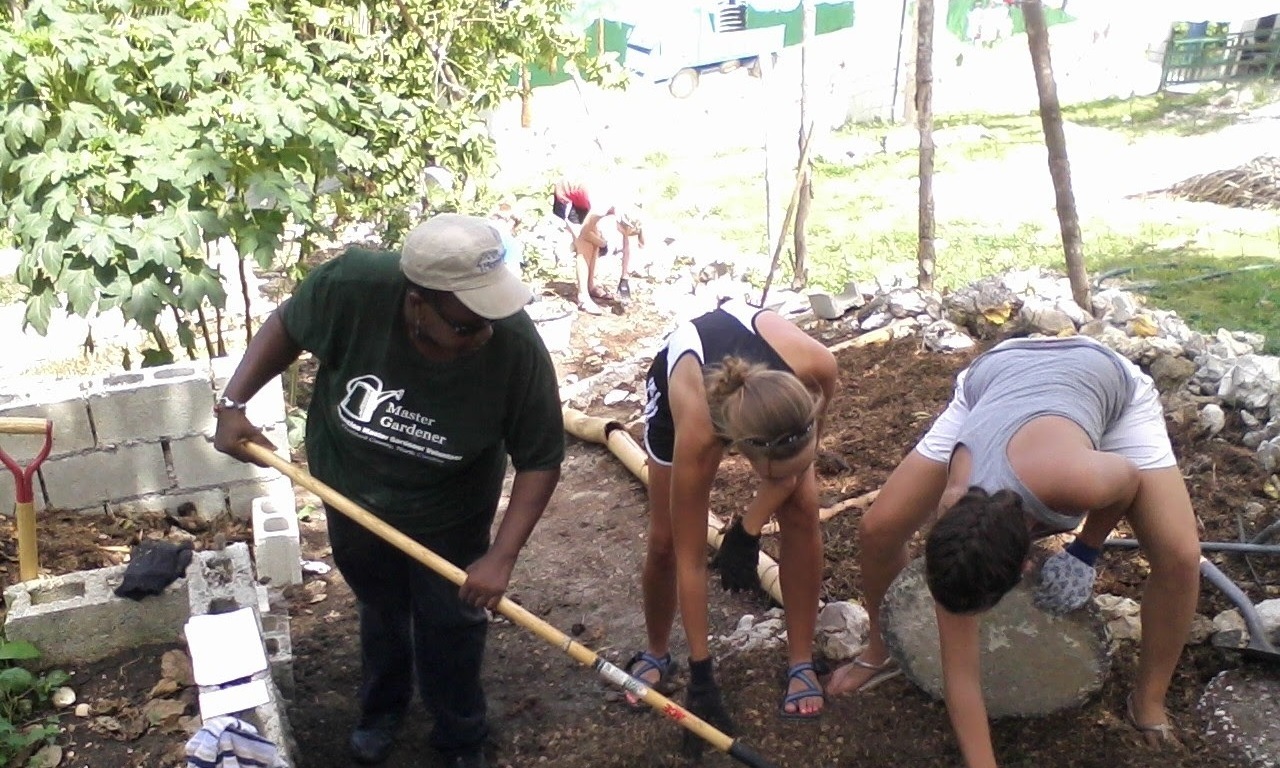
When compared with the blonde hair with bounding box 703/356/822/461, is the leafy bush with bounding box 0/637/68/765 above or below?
below

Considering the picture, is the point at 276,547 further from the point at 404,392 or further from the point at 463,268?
the point at 463,268

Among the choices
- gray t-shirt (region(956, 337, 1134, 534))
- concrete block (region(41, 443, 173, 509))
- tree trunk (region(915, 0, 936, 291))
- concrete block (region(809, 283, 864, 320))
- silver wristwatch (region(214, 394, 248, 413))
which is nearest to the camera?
gray t-shirt (region(956, 337, 1134, 534))

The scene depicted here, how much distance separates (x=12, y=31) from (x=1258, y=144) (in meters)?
13.9

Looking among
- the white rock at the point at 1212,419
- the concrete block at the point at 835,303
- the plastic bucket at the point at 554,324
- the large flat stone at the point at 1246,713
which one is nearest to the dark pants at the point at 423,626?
the large flat stone at the point at 1246,713

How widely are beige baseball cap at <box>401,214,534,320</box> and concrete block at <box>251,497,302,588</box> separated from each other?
220 cm

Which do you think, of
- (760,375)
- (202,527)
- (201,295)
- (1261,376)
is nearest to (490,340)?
(760,375)

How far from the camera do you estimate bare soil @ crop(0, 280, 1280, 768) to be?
3197 millimetres

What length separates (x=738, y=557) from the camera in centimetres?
336

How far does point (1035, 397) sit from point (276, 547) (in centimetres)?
294

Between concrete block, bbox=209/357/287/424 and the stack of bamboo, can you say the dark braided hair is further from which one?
the stack of bamboo

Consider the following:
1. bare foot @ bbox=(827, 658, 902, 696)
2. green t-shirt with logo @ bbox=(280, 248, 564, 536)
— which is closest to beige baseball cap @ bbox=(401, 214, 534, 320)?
green t-shirt with logo @ bbox=(280, 248, 564, 536)

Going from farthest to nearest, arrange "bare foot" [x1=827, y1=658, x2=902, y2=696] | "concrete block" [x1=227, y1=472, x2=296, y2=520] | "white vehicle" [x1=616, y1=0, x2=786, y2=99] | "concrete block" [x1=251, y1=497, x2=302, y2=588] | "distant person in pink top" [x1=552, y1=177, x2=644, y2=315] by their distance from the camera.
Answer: "white vehicle" [x1=616, y1=0, x2=786, y2=99]
"distant person in pink top" [x1=552, y1=177, x2=644, y2=315]
"concrete block" [x1=227, y1=472, x2=296, y2=520]
"concrete block" [x1=251, y1=497, x2=302, y2=588]
"bare foot" [x1=827, y1=658, x2=902, y2=696]

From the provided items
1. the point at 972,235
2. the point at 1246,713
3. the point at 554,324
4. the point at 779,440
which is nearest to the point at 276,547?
the point at 779,440

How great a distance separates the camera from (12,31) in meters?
4.50
